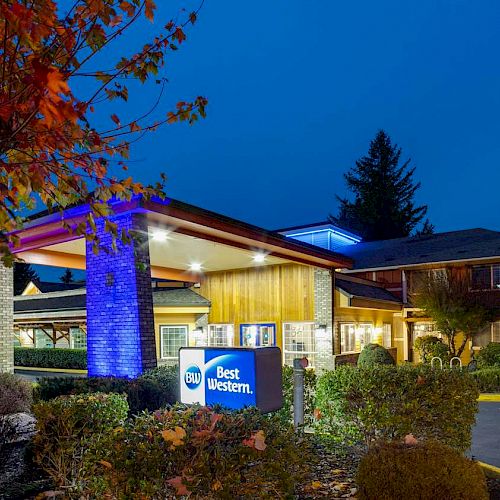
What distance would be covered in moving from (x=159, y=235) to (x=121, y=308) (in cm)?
304

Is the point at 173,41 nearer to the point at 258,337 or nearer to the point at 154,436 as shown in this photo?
the point at 154,436

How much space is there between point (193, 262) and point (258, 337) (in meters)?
4.16

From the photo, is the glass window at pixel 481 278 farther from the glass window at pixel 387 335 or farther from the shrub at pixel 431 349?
the glass window at pixel 387 335

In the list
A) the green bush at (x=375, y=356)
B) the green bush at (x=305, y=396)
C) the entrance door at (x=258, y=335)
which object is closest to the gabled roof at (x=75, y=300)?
the entrance door at (x=258, y=335)

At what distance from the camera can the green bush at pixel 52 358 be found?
24.2 meters

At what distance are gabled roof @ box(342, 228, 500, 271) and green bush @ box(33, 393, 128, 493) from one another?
21304mm

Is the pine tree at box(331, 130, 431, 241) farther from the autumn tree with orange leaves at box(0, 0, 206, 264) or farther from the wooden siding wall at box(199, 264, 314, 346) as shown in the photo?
the autumn tree with orange leaves at box(0, 0, 206, 264)

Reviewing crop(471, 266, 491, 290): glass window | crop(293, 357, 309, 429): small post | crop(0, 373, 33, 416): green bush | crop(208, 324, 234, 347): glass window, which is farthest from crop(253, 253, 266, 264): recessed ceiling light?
crop(471, 266, 491, 290): glass window

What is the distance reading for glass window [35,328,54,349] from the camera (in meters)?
29.1

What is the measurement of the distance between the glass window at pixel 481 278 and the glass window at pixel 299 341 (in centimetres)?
879

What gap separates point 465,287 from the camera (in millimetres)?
22797

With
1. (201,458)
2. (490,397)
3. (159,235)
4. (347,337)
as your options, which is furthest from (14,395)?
(347,337)

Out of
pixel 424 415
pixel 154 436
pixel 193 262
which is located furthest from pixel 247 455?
pixel 193 262

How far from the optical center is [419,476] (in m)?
3.96
